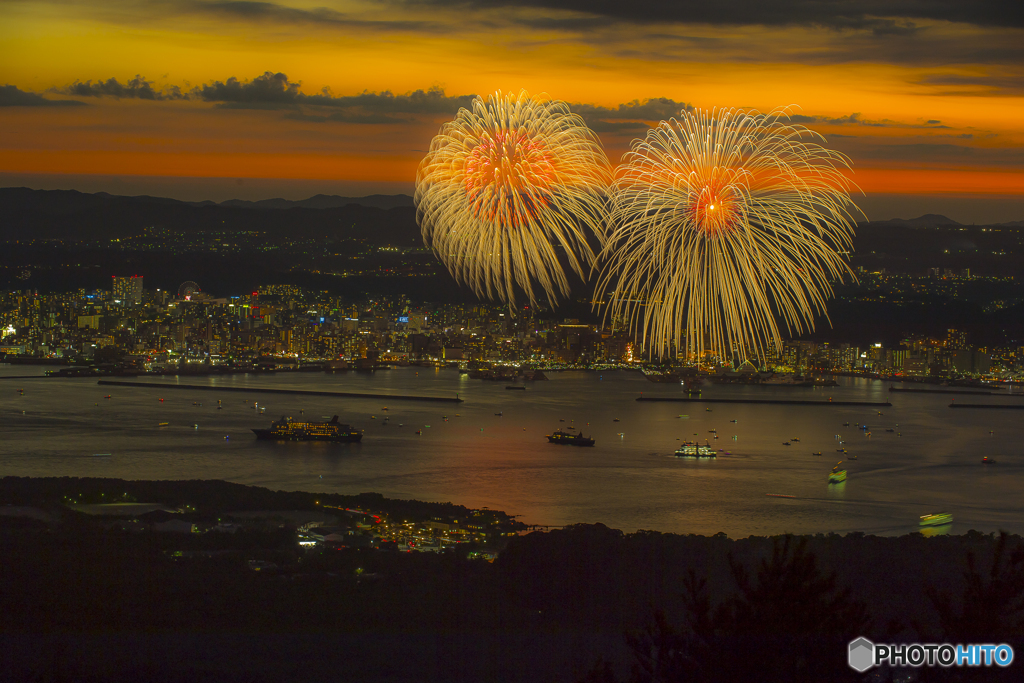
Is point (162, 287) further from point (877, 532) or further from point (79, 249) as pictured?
point (877, 532)

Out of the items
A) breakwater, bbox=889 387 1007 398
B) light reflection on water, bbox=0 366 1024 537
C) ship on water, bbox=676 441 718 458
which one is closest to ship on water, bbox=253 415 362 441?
light reflection on water, bbox=0 366 1024 537

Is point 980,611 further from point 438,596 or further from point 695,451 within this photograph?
point 695,451

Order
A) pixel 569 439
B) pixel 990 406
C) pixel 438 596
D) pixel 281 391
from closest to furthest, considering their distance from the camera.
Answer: pixel 438 596 → pixel 569 439 → pixel 990 406 → pixel 281 391

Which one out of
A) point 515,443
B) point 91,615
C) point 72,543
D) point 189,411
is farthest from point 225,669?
point 189,411

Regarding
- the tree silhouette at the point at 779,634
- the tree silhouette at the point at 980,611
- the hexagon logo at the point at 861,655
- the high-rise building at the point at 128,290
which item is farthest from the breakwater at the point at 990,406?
the high-rise building at the point at 128,290

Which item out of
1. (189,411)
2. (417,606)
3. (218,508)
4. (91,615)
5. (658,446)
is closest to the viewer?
(91,615)

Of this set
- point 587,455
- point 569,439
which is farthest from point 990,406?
point 587,455

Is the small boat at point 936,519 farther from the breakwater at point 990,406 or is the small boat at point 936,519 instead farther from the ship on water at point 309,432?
the breakwater at point 990,406
